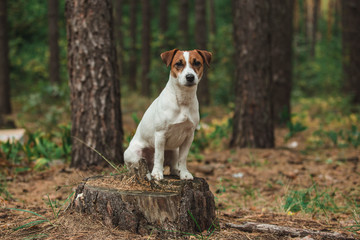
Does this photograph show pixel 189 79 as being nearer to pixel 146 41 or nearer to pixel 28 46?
pixel 146 41

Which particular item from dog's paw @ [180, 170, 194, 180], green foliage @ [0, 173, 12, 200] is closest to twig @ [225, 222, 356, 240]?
dog's paw @ [180, 170, 194, 180]

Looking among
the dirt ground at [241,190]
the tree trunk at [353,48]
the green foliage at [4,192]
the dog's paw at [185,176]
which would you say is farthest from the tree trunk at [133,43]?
the dog's paw at [185,176]

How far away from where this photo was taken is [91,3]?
489 centimetres

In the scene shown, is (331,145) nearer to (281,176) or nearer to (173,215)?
(281,176)

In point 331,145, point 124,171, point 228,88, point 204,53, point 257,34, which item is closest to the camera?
point 204,53

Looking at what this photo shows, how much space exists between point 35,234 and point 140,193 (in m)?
0.94

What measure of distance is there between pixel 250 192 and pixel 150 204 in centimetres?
220

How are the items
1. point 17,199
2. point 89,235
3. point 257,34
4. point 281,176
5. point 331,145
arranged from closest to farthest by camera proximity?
point 89,235, point 17,199, point 281,176, point 257,34, point 331,145

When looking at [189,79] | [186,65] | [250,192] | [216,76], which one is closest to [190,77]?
[189,79]

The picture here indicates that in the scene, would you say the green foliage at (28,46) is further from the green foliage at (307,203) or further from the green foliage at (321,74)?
the green foliage at (307,203)

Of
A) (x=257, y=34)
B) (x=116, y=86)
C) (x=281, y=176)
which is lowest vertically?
(x=281, y=176)

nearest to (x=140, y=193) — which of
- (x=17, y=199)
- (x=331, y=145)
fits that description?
(x=17, y=199)

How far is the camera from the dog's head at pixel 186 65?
9.61 feet

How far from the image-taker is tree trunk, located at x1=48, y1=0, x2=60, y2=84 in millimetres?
12410
